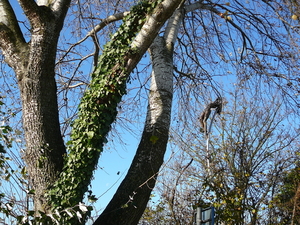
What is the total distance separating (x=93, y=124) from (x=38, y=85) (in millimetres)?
1024

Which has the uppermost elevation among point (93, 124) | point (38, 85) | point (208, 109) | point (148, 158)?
point (208, 109)

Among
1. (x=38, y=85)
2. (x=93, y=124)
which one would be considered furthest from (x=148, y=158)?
(x=38, y=85)

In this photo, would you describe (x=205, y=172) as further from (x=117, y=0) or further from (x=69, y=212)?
(x=69, y=212)

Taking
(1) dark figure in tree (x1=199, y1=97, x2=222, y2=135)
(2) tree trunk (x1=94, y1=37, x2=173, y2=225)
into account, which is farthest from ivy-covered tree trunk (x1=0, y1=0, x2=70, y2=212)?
(1) dark figure in tree (x1=199, y1=97, x2=222, y2=135)

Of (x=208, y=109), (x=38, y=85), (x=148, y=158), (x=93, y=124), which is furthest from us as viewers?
(x=208, y=109)

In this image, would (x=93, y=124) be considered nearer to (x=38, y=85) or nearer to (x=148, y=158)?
(x=148, y=158)

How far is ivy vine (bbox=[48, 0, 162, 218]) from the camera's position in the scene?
427 centimetres

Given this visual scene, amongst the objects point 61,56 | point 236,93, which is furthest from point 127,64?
point 236,93

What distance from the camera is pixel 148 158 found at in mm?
4668

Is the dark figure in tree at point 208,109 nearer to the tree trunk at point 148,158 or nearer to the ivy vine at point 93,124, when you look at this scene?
the tree trunk at point 148,158

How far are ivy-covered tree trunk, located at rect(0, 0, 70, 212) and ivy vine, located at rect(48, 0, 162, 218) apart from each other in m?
0.28

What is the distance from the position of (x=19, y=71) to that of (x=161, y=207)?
5.49 m

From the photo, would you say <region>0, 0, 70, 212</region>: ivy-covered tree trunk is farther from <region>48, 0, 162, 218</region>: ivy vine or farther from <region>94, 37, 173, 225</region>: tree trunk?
<region>94, 37, 173, 225</region>: tree trunk

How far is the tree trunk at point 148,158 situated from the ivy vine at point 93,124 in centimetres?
43
